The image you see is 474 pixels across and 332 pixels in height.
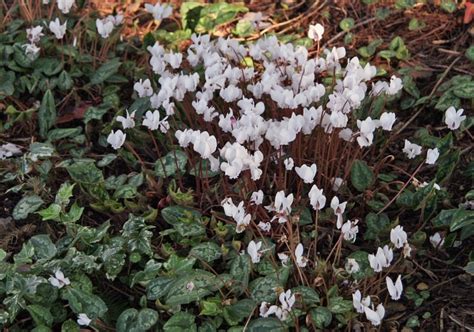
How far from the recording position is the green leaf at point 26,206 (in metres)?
2.63

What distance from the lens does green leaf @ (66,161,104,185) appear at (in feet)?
8.90

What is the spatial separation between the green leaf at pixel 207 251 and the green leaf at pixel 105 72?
107 centimetres

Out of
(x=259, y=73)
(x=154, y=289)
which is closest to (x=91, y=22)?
(x=259, y=73)

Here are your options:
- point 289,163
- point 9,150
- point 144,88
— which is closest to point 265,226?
point 289,163

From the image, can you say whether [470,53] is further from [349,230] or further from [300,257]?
[300,257]

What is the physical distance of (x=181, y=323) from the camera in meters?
2.22

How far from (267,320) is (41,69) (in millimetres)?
1601

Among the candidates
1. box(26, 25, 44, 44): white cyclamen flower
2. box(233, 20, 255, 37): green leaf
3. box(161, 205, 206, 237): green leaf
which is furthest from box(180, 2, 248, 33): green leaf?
box(161, 205, 206, 237): green leaf

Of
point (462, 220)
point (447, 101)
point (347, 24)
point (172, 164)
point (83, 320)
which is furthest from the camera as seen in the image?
point (347, 24)

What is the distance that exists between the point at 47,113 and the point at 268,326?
1354 millimetres

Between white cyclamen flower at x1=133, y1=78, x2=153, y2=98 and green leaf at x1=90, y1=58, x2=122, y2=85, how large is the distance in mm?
370

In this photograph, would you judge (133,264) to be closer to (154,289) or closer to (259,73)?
(154,289)

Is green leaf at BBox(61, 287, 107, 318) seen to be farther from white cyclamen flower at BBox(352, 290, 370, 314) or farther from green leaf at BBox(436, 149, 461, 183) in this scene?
green leaf at BBox(436, 149, 461, 183)

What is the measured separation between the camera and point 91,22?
3.50 metres
